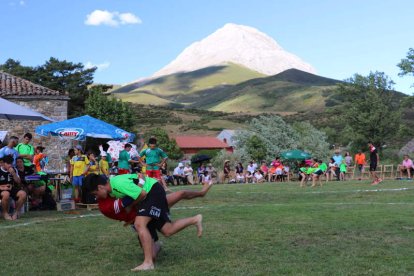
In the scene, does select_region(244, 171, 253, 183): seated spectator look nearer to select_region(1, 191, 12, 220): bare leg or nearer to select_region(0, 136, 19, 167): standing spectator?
select_region(0, 136, 19, 167): standing spectator

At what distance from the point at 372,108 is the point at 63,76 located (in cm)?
3779

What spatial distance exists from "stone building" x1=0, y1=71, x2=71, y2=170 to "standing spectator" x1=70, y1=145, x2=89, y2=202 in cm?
1522

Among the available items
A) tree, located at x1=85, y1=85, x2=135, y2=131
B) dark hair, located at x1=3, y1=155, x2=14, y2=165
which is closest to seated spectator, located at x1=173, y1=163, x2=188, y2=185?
dark hair, located at x1=3, y1=155, x2=14, y2=165

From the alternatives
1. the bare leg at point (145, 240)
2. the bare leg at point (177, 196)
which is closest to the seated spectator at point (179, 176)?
the bare leg at point (177, 196)

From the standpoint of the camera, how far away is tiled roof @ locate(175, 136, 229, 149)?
88625 millimetres

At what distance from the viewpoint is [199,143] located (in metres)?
90.3

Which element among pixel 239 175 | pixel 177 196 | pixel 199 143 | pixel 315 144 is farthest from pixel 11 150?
pixel 199 143

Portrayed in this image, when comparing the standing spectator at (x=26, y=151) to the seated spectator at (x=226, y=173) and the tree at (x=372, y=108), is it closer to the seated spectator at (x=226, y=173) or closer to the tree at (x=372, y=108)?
the seated spectator at (x=226, y=173)

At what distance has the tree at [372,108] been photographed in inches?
2633

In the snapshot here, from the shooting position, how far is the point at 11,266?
6031 millimetres

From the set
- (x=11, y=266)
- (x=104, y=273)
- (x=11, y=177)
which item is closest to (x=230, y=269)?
(x=104, y=273)

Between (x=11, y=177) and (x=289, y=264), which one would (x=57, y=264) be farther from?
(x=11, y=177)

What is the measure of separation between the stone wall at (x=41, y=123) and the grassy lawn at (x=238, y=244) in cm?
1809

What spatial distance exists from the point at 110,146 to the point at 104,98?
3419 cm
